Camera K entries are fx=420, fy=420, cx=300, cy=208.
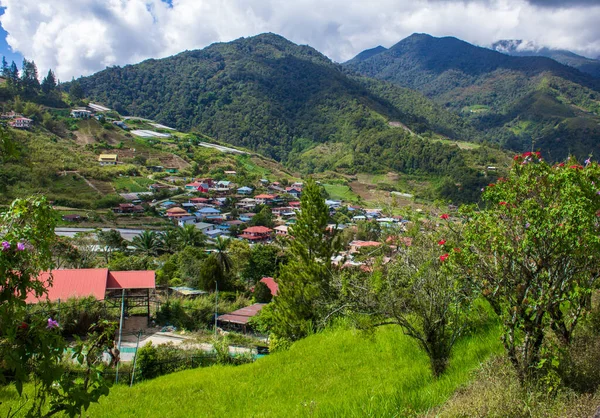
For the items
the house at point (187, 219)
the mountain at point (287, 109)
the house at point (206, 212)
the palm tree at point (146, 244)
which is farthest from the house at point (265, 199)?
the mountain at point (287, 109)

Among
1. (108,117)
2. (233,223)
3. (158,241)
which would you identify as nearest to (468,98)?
(108,117)

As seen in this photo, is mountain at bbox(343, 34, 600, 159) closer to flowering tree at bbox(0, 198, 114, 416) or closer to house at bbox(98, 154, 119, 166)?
house at bbox(98, 154, 119, 166)

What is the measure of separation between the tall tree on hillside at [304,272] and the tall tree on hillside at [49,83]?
93129mm

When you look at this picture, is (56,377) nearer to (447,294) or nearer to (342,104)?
(447,294)

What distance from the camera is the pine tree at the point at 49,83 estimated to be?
87.3m

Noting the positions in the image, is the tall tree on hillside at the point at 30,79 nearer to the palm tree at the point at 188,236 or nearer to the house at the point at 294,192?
the house at the point at 294,192

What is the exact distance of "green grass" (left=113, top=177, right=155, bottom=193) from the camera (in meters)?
55.8

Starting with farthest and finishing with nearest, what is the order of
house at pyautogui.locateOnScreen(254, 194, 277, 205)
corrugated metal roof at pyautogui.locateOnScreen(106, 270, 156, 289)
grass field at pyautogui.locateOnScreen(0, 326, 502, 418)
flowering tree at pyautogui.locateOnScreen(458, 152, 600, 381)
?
1. house at pyautogui.locateOnScreen(254, 194, 277, 205)
2. corrugated metal roof at pyautogui.locateOnScreen(106, 270, 156, 289)
3. grass field at pyautogui.locateOnScreen(0, 326, 502, 418)
4. flowering tree at pyautogui.locateOnScreen(458, 152, 600, 381)

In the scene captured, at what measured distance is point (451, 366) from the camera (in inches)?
170

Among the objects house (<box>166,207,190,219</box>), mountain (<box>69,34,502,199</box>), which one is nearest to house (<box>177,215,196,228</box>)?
house (<box>166,207,190,219</box>)

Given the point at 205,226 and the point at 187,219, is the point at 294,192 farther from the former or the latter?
the point at 205,226

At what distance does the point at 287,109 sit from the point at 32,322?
465ft

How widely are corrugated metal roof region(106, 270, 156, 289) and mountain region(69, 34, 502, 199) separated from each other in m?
74.8

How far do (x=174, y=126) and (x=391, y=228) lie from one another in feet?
436
